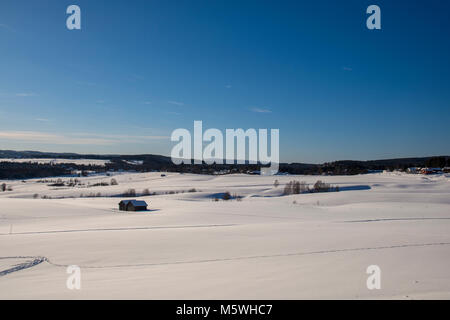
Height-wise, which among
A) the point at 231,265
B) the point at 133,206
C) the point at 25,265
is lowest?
the point at 133,206

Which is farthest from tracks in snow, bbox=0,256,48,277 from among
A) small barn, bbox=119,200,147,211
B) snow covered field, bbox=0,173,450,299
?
small barn, bbox=119,200,147,211

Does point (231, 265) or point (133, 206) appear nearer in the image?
point (231, 265)

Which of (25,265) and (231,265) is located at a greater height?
(231,265)

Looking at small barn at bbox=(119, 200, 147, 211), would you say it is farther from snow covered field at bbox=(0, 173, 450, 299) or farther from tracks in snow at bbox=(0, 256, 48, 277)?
tracks in snow at bbox=(0, 256, 48, 277)

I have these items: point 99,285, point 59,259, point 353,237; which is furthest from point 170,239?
point 353,237

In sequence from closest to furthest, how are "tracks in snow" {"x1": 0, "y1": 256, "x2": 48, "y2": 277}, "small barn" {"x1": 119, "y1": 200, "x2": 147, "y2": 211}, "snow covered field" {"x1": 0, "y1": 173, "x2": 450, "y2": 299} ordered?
"snow covered field" {"x1": 0, "y1": 173, "x2": 450, "y2": 299}
"tracks in snow" {"x1": 0, "y1": 256, "x2": 48, "y2": 277}
"small barn" {"x1": 119, "y1": 200, "x2": 147, "y2": 211}

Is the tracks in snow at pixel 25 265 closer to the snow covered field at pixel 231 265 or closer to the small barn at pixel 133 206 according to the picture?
the snow covered field at pixel 231 265

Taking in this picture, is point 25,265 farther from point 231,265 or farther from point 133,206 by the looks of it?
point 133,206

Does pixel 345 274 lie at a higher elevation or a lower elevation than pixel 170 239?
higher

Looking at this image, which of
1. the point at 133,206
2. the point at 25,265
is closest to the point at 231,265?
the point at 25,265
